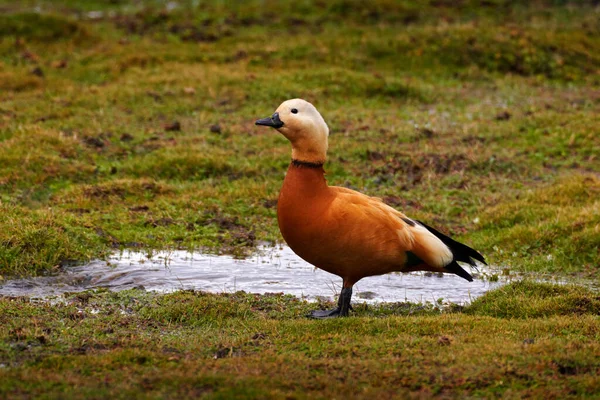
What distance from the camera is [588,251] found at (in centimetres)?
927

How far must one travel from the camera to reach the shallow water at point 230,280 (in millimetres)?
8117

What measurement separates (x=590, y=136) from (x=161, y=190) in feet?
20.2

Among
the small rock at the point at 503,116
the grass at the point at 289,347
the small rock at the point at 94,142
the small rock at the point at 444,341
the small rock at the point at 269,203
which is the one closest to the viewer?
the grass at the point at 289,347

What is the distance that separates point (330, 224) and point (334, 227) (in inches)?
1.6

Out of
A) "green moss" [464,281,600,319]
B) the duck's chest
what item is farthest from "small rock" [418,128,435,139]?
the duck's chest

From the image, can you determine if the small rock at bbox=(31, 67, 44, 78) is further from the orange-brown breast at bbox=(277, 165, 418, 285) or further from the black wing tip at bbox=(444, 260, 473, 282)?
the black wing tip at bbox=(444, 260, 473, 282)

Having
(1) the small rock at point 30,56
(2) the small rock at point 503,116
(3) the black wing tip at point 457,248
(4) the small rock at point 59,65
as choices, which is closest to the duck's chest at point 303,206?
(3) the black wing tip at point 457,248

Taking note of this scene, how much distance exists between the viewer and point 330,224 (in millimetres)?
6812

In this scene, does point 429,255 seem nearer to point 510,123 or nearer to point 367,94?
point 510,123

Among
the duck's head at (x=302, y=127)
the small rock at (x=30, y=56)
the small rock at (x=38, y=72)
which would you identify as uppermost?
the duck's head at (x=302, y=127)

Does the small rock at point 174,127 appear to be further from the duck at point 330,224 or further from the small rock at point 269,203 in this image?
the duck at point 330,224

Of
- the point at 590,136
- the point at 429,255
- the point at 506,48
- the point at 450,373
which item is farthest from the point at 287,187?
the point at 506,48

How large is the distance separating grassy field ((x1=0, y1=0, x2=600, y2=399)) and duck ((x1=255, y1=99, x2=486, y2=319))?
447 millimetres

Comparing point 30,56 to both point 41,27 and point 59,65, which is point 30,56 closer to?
point 59,65
